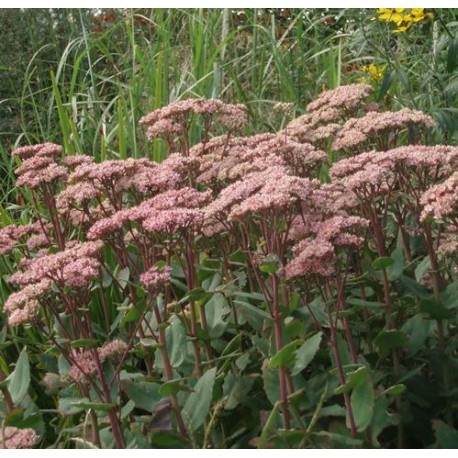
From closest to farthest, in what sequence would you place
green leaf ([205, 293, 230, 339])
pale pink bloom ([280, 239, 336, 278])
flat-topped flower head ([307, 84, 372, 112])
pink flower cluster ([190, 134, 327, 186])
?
pale pink bloom ([280, 239, 336, 278]), green leaf ([205, 293, 230, 339]), pink flower cluster ([190, 134, 327, 186]), flat-topped flower head ([307, 84, 372, 112])

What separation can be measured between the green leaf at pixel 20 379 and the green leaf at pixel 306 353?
0.70 meters

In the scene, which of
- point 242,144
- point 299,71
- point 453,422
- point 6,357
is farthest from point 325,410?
point 299,71

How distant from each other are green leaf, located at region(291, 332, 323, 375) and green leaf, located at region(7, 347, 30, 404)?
697 mm

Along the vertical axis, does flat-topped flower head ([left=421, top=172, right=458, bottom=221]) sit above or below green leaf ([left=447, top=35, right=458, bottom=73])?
below

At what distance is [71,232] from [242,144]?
1.14 m

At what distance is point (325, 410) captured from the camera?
2053 millimetres

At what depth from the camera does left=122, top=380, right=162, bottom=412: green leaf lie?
6.96 feet

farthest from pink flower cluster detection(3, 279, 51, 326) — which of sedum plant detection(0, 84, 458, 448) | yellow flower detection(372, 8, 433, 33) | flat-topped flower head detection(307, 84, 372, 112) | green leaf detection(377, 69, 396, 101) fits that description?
yellow flower detection(372, 8, 433, 33)

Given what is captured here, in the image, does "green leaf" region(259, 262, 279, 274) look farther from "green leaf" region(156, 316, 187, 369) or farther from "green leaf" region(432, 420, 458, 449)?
"green leaf" region(432, 420, 458, 449)

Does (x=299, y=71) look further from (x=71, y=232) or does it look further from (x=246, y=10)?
(x=71, y=232)

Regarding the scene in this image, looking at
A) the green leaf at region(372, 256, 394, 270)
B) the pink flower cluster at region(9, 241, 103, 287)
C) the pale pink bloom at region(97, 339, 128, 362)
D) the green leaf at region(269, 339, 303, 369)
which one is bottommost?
the pale pink bloom at region(97, 339, 128, 362)

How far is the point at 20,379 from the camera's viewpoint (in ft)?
7.50

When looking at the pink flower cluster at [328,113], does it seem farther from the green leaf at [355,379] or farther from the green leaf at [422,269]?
the green leaf at [355,379]
